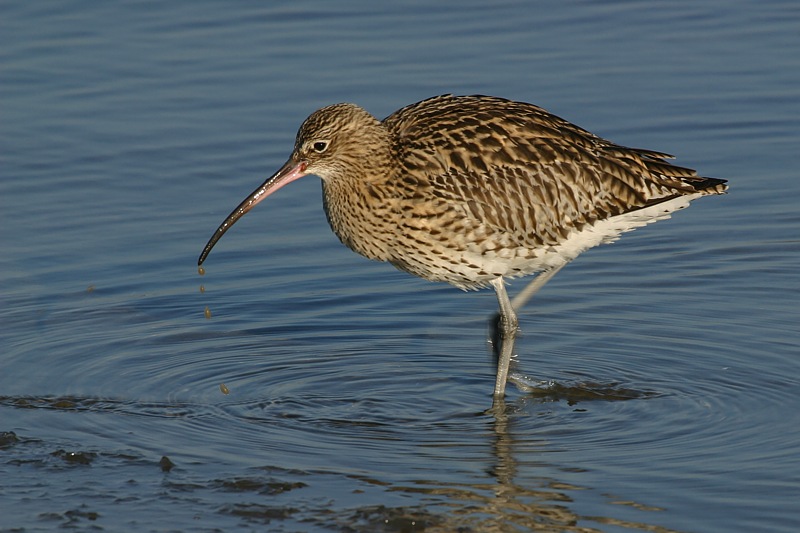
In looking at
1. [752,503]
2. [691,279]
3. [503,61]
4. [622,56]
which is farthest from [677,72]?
[752,503]

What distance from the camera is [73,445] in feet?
27.0

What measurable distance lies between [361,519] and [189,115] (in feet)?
24.7

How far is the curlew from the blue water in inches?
31.2

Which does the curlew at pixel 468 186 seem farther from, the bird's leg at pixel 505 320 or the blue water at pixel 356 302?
the blue water at pixel 356 302

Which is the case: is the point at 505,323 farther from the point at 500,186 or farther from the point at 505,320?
the point at 500,186

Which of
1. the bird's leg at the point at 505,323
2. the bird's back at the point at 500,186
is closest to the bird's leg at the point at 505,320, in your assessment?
the bird's leg at the point at 505,323

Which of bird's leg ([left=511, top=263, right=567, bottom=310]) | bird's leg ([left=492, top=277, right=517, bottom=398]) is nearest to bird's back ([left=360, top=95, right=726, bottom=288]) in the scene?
bird's leg ([left=492, top=277, right=517, bottom=398])

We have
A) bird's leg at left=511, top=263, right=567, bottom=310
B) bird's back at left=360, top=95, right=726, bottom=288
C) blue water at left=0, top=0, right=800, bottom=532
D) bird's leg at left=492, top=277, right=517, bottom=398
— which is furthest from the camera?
bird's leg at left=511, top=263, right=567, bottom=310

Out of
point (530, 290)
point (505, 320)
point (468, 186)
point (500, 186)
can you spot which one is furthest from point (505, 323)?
point (468, 186)

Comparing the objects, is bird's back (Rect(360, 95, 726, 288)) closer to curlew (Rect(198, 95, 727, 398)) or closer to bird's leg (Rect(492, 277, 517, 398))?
curlew (Rect(198, 95, 727, 398))

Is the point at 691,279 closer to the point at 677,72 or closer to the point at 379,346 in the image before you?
the point at 379,346

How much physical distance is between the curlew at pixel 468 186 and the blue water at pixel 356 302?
791 millimetres

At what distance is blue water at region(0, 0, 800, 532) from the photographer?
7691 mm

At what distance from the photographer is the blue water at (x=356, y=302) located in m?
7.69
